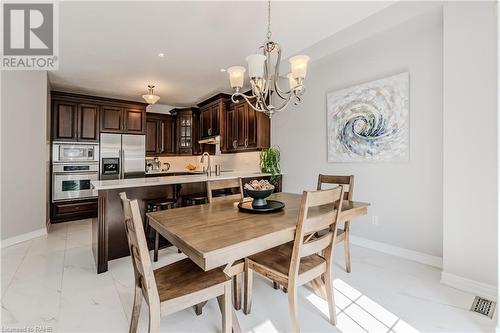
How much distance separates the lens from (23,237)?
3.50m

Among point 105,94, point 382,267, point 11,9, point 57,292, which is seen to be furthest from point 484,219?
point 105,94

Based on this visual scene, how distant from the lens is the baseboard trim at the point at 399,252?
261cm

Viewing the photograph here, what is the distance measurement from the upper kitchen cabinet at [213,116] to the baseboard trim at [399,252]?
330 cm

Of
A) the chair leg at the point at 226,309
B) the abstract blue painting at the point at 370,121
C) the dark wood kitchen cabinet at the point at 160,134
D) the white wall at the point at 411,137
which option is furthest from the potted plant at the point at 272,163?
the dark wood kitchen cabinet at the point at 160,134

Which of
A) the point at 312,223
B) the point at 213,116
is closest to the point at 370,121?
the point at 312,223

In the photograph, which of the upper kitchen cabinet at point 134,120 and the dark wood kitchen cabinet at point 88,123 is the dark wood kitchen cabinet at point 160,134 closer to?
the upper kitchen cabinet at point 134,120

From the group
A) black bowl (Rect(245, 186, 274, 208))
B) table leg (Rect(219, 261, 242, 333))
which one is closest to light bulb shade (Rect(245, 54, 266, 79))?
black bowl (Rect(245, 186, 274, 208))

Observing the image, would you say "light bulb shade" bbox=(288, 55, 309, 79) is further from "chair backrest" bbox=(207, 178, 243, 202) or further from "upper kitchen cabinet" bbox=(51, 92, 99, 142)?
"upper kitchen cabinet" bbox=(51, 92, 99, 142)

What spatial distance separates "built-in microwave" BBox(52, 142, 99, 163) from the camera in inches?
178

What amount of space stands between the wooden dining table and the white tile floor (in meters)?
0.49

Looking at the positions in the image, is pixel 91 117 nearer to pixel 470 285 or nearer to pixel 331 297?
pixel 331 297

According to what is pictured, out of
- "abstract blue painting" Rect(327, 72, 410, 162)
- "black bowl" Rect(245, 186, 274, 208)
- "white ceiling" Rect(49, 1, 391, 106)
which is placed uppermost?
"white ceiling" Rect(49, 1, 391, 106)

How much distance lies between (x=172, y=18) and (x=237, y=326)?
2.85 metres

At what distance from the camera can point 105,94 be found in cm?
529
